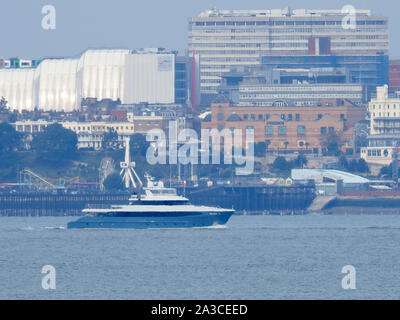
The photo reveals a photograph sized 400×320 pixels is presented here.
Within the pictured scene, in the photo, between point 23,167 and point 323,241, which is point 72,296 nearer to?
point 323,241

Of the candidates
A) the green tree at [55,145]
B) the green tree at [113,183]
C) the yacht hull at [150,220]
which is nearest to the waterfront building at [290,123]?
the green tree at [55,145]

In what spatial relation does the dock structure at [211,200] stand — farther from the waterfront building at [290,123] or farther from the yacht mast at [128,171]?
the waterfront building at [290,123]

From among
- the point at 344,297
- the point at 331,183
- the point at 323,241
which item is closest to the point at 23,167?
the point at 331,183

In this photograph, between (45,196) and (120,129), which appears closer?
(45,196)

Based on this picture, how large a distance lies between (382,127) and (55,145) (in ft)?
137

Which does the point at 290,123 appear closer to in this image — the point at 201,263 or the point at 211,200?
the point at 211,200

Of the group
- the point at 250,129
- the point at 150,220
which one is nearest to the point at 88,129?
the point at 250,129

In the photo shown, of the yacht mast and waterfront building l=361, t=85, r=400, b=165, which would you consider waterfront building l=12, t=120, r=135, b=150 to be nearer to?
the yacht mast

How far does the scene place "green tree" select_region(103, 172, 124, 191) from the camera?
152 meters

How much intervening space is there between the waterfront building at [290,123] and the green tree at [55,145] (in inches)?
823
